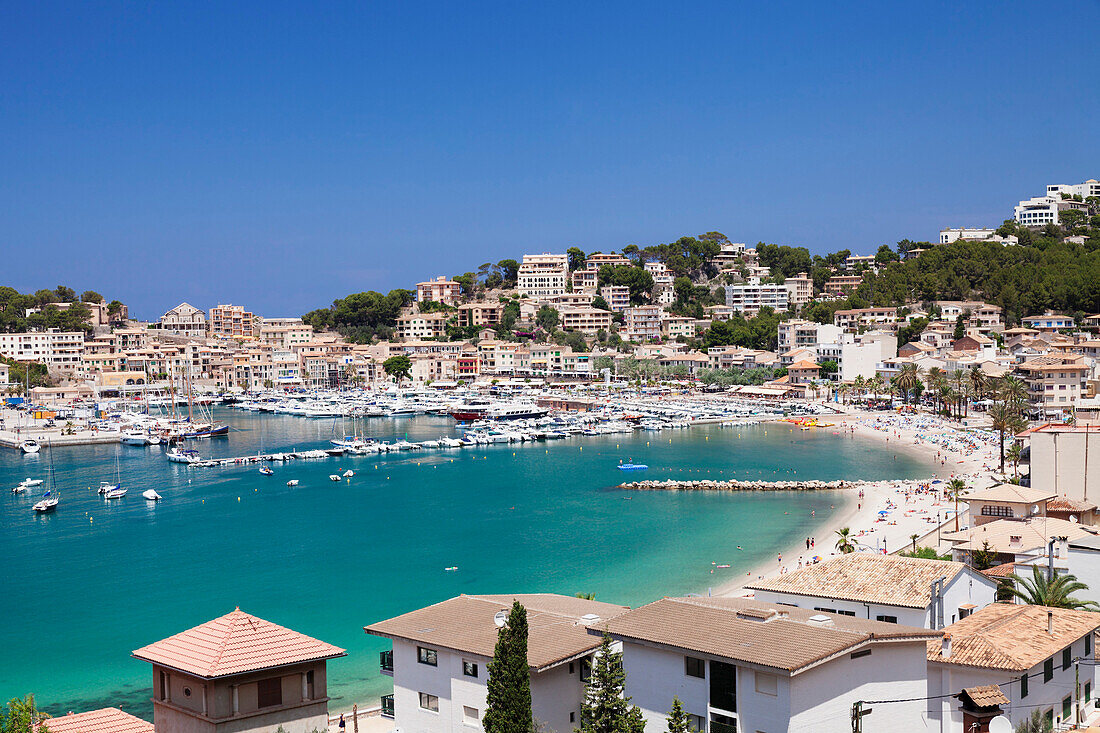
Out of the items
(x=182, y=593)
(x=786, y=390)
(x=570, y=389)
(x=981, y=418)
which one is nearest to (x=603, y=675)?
(x=182, y=593)

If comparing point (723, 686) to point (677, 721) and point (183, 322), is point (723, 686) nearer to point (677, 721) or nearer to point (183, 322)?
point (677, 721)

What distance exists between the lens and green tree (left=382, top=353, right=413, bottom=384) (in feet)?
334

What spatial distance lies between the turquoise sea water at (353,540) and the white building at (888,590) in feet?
26.6

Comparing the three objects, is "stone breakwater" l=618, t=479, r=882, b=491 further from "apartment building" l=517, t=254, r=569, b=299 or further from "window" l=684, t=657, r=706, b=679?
"apartment building" l=517, t=254, r=569, b=299

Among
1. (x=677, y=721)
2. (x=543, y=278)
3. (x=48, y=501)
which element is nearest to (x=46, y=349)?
(x=543, y=278)

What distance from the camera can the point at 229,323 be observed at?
438 feet

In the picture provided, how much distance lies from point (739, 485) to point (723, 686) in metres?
34.1

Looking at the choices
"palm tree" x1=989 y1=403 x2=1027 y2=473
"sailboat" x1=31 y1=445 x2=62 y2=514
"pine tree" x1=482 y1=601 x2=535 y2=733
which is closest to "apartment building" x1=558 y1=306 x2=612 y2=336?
"palm tree" x1=989 y1=403 x2=1027 y2=473

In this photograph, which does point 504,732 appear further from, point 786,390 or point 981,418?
point 786,390

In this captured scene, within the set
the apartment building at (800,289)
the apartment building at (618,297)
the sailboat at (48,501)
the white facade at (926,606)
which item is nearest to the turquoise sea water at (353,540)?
the sailboat at (48,501)

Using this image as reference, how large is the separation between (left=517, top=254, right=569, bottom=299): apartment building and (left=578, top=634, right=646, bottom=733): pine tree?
112419mm

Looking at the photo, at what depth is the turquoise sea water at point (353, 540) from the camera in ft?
77.7

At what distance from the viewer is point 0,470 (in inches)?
2093

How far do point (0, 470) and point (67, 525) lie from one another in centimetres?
1856
